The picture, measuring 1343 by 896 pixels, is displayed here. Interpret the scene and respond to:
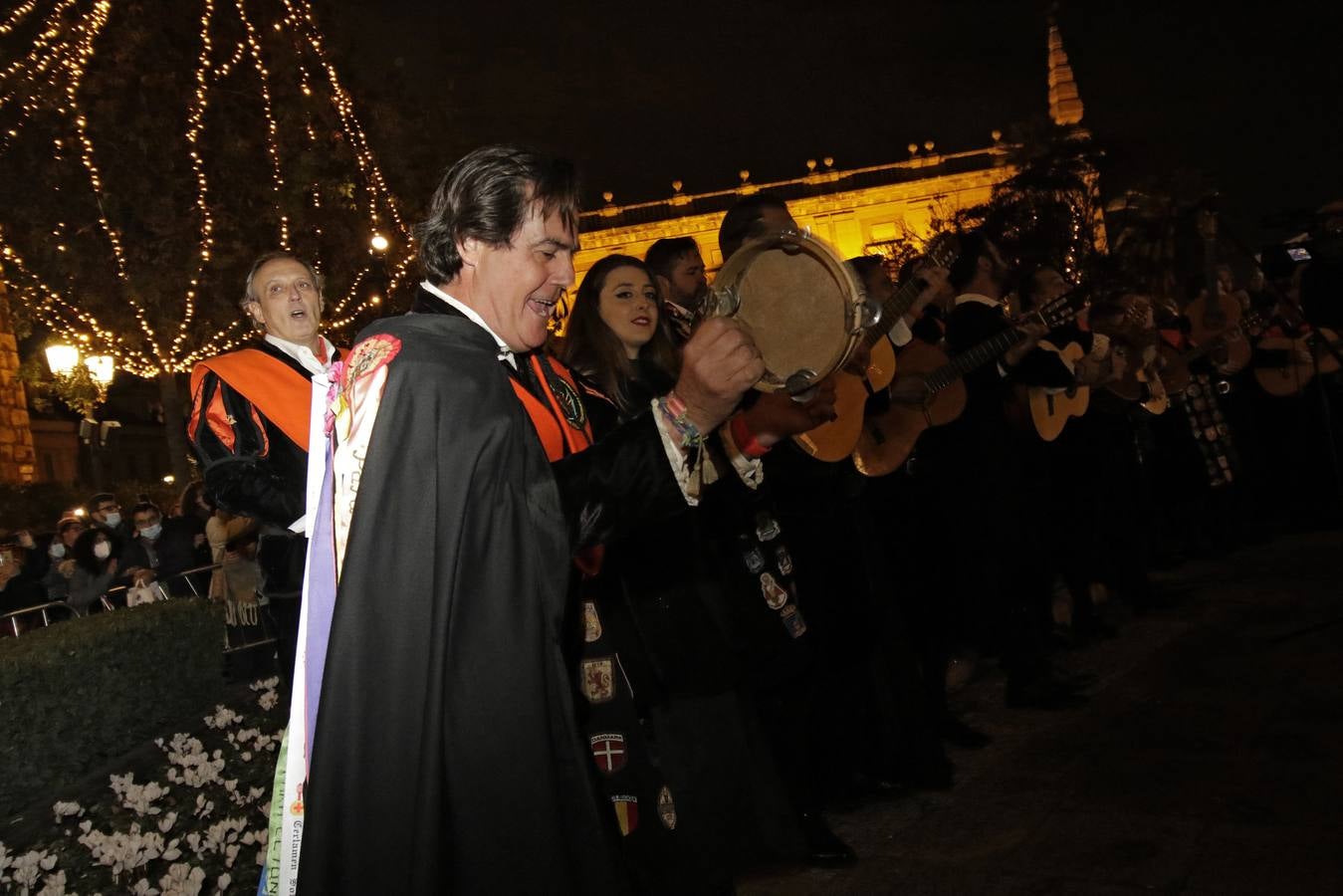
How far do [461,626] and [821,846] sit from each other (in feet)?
9.44

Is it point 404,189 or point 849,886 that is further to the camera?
point 404,189

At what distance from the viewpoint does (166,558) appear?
37.7ft

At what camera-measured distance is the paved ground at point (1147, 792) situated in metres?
4.00

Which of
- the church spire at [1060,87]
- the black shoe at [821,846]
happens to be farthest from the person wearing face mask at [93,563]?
the church spire at [1060,87]

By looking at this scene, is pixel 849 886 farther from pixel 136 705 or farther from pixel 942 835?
pixel 136 705

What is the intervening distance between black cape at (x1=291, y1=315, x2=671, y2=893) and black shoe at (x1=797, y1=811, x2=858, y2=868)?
Result: 2.51 metres

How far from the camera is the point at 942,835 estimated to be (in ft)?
15.1

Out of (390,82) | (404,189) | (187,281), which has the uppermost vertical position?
(390,82)

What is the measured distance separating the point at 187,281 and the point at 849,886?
15.6 m

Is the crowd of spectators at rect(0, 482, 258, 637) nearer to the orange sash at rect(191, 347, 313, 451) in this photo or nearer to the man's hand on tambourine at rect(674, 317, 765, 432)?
the orange sash at rect(191, 347, 313, 451)

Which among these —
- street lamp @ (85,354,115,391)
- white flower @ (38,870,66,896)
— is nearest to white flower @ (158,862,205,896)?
white flower @ (38,870,66,896)

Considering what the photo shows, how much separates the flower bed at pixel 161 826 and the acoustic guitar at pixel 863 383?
2.50m

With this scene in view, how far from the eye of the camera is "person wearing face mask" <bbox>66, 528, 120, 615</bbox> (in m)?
12.1

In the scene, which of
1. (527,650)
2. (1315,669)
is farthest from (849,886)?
(1315,669)
